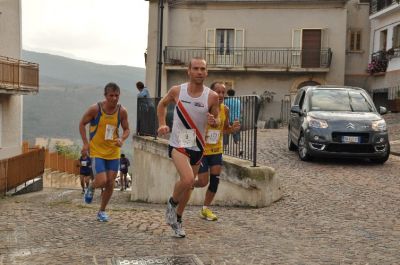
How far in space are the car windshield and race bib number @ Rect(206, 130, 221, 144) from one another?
18.5 ft

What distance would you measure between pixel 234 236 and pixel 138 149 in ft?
26.5

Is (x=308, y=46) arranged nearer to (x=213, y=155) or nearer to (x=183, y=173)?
(x=213, y=155)

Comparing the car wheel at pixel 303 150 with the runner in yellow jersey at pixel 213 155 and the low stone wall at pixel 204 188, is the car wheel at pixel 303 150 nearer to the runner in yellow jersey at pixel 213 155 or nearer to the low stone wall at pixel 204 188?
the low stone wall at pixel 204 188

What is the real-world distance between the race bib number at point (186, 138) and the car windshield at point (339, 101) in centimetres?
665

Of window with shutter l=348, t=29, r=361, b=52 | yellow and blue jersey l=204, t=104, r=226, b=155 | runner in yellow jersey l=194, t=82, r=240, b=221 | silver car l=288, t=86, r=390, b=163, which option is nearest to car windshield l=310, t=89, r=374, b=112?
silver car l=288, t=86, r=390, b=163

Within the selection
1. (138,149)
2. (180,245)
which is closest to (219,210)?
(180,245)

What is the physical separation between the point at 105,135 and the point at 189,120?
1.56 meters

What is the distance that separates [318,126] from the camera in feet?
36.1

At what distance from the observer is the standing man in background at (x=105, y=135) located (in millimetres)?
6633

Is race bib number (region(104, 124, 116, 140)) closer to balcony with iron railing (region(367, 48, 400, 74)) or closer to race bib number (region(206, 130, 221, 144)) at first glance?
race bib number (region(206, 130, 221, 144))

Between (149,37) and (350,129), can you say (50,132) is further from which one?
(350,129)

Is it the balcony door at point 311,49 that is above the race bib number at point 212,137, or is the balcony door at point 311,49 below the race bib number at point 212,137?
above

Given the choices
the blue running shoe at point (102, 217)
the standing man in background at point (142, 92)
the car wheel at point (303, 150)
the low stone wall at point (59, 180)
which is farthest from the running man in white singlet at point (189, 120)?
the low stone wall at point (59, 180)

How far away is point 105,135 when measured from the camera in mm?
6699
